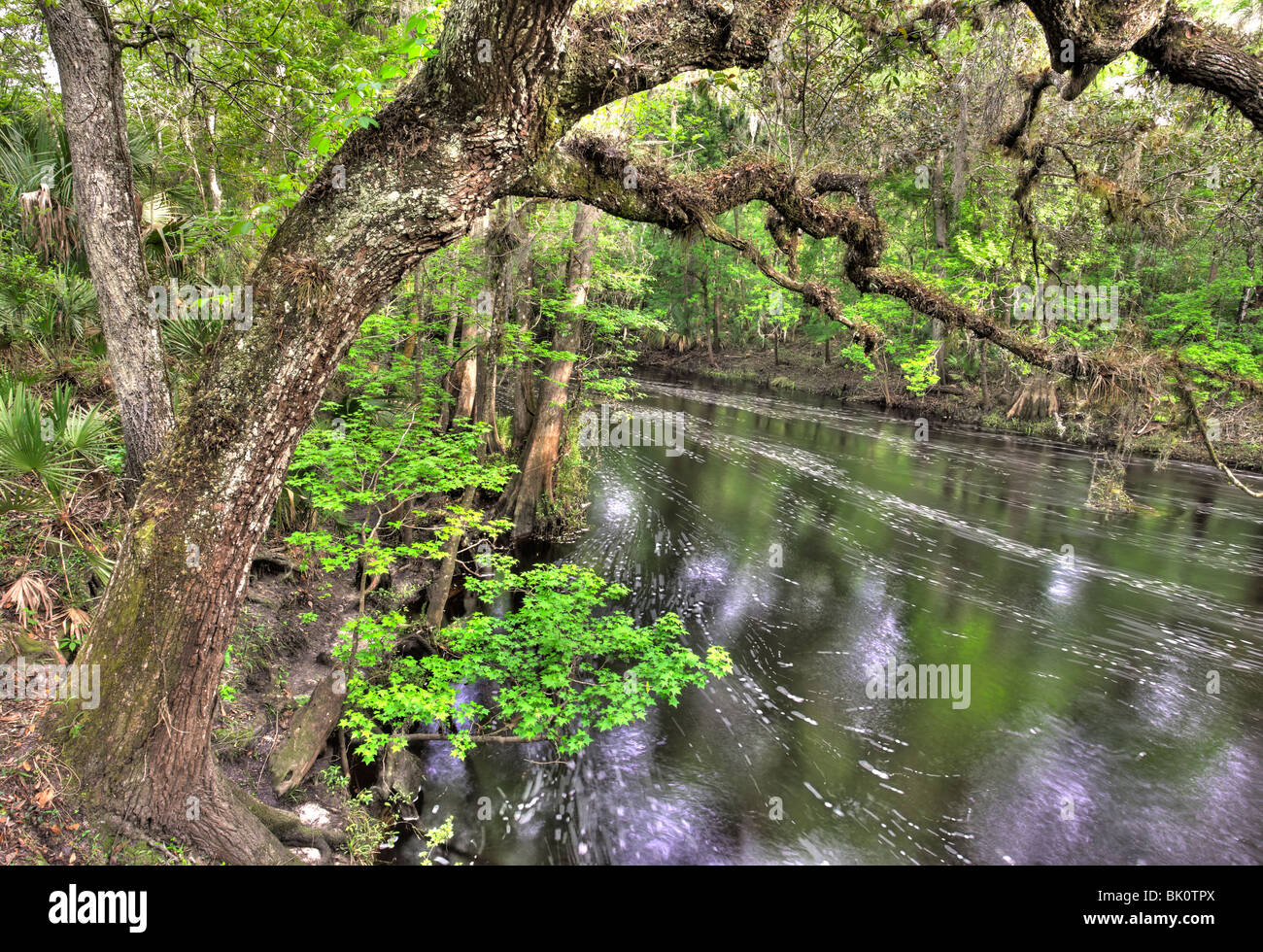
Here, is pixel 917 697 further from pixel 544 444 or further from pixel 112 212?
pixel 112 212

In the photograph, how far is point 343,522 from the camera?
8.97 m

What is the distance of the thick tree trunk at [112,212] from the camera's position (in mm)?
3941

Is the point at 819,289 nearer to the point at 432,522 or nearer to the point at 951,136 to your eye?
the point at 432,522

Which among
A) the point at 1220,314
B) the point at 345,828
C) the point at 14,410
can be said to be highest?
the point at 1220,314

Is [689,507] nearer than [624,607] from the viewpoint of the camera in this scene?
No

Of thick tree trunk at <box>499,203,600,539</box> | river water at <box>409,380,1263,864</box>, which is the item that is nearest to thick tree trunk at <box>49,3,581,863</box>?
river water at <box>409,380,1263,864</box>

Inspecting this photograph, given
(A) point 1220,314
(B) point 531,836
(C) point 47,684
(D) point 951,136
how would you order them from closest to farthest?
(C) point 47,684, (B) point 531,836, (D) point 951,136, (A) point 1220,314

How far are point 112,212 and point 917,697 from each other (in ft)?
31.4

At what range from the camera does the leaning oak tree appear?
2461 mm

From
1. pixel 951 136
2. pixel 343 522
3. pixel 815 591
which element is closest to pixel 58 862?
pixel 343 522

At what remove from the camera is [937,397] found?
26.3 meters

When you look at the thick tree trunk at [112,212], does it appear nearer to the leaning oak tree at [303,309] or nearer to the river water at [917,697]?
the leaning oak tree at [303,309]

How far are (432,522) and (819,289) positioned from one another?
7.58m

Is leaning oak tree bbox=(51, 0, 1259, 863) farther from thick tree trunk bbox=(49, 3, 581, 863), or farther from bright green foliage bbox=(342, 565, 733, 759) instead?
bright green foliage bbox=(342, 565, 733, 759)
